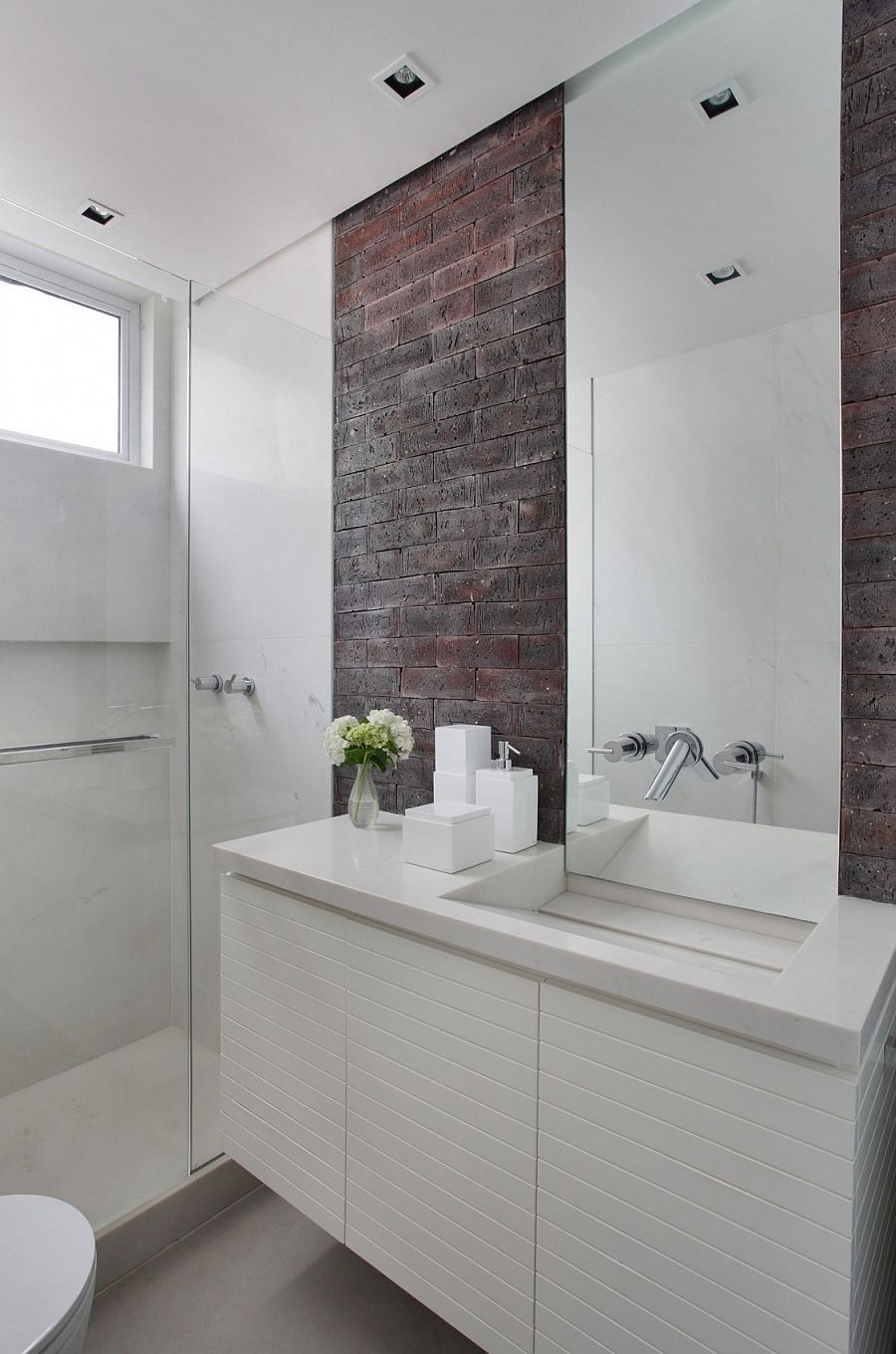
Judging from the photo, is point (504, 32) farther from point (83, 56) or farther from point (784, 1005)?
point (784, 1005)

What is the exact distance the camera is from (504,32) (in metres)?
1.43

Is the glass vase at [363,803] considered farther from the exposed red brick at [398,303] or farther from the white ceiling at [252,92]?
the white ceiling at [252,92]

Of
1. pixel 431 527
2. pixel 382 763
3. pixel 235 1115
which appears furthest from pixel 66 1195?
pixel 431 527

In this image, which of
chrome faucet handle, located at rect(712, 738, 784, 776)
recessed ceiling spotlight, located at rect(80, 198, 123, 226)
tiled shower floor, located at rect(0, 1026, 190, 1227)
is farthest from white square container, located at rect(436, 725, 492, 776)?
recessed ceiling spotlight, located at rect(80, 198, 123, 226)

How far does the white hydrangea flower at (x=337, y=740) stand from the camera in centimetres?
166

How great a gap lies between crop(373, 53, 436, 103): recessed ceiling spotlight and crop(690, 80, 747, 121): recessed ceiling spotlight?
56 cm

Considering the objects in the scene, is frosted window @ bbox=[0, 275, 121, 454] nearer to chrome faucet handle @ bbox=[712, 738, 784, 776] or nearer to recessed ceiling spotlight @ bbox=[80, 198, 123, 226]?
recessed ceiling spotlight @ bbox=[80, 198, 123, 226]

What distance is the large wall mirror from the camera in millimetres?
1263

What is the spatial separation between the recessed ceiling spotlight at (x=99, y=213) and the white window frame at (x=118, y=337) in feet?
1.72

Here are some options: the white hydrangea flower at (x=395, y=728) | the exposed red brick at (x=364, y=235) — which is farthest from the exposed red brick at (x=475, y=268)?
the white hydrangea flower at (x=395, y=728)

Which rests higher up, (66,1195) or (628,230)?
(628,230)

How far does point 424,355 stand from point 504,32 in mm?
627

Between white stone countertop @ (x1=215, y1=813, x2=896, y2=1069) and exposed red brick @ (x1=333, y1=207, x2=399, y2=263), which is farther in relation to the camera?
exposed red brick @ (x1=333, y1=207, x2=399, y2=263)

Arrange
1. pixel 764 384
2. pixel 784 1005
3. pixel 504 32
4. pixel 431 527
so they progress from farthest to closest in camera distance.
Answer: pixel 431 527
pixel 504 32
pixel 764 384
pixel 784 1005
